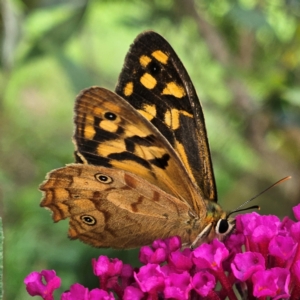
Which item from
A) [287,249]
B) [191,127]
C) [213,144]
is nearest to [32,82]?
[213,144]

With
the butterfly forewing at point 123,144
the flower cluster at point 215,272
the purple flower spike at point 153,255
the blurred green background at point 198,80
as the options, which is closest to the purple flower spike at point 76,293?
the flower cluster at point 215,272

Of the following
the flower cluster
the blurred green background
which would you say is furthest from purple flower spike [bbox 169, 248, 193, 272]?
the blurred green background

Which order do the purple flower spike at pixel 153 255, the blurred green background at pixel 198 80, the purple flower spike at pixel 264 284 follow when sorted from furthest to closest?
the blurred green background at pixel 198 80, the purple flower spike at pixel 153 255, the purple flower spike at pixel 264 284

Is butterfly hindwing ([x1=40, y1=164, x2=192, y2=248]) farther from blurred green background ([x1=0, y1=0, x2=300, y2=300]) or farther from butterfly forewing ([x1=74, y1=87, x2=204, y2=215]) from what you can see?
blurred green background ([x1=0, y1=0, x2=300, y2=300])

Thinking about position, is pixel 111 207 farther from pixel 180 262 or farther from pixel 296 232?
pixel 296 232

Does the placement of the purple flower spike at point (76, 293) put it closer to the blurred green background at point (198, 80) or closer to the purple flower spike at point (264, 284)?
the purple flower spike at point (264, 284)

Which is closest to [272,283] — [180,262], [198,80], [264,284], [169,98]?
[264,284]
